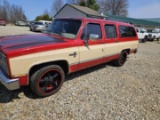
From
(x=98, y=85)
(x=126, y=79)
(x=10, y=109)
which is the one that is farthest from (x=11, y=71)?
(x=126, y=79)

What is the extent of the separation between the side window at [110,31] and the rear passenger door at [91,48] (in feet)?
1.36

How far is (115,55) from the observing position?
5.62 metres

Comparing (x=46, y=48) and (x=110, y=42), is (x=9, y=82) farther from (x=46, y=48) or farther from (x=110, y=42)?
(x=110, y=42)

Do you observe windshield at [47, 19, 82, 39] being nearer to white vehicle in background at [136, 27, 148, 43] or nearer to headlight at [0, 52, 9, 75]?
headlight at [0, 52, 9, 75]

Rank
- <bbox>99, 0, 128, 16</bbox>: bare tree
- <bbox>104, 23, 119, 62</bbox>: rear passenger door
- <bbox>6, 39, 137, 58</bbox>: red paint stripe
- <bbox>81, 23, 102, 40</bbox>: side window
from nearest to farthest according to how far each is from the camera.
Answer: <bbox>6, 39, 137, 58</bbox>: red paint stripe, <bbox>81, 23, 102, 40</bbox>: side window, <bbox>104, 23, 119, 62</bbox>: rear passenger door, <bbox>99, 0, 128, 16</bbox>: bare tree

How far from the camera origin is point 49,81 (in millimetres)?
3523

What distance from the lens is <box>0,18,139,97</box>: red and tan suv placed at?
2830 mm

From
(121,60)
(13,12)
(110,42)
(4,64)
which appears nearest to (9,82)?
(4,64)

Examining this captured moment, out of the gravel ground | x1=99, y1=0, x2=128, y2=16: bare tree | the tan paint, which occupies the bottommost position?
the gravel ground

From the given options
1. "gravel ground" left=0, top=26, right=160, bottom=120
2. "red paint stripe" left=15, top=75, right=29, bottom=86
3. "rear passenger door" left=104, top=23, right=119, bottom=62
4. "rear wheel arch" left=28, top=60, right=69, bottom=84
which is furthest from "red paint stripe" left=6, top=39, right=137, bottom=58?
"rear passenger door" left=104, top=23, right=119, bottom=62

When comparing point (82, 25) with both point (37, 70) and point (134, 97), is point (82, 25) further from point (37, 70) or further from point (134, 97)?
A: point (134, 97)

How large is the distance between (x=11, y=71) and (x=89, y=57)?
223 centimetres

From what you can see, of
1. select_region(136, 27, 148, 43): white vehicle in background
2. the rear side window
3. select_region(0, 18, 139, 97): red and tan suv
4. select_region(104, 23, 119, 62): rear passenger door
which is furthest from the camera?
select_region(136, 27, 148, 43): white vehicle in background

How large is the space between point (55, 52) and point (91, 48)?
1.33 m
